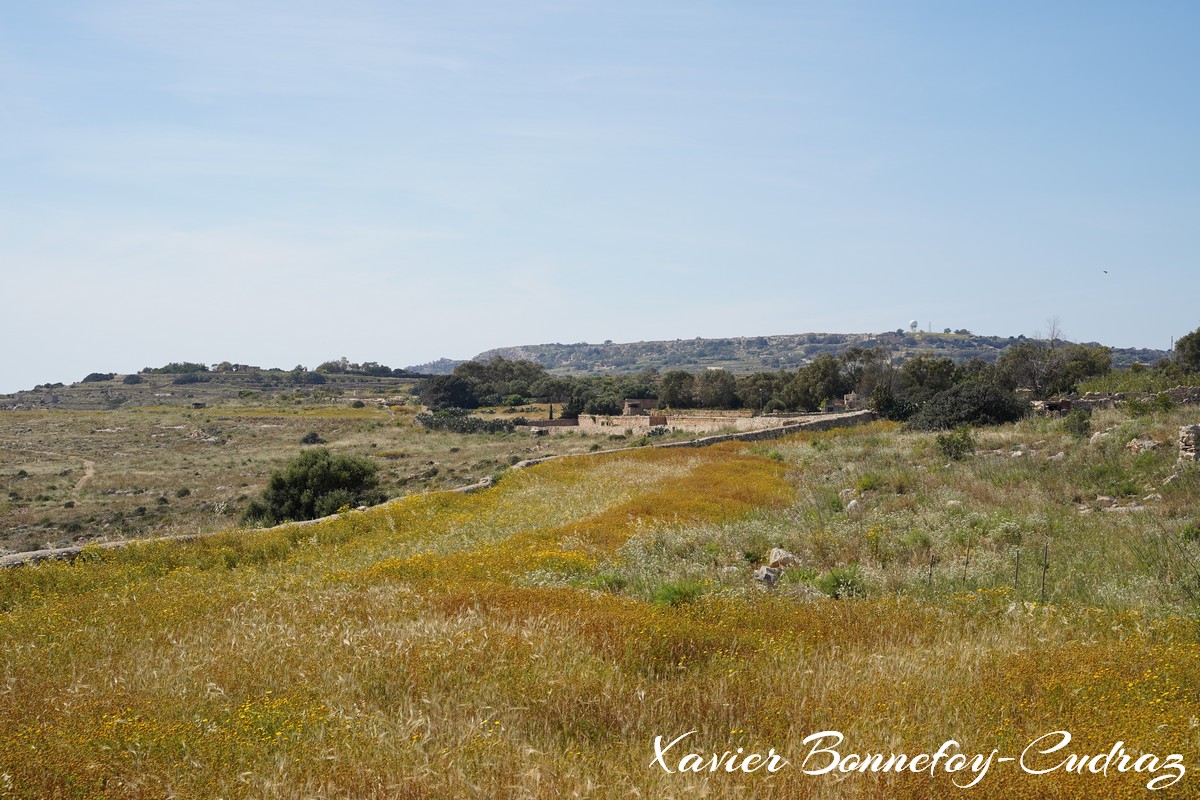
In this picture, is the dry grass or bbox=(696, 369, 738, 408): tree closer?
the dry grass

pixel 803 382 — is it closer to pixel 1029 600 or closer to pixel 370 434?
pixel 370 434

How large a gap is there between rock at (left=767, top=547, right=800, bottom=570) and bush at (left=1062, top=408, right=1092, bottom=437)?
46.4 ft

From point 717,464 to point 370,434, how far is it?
41.8 metres

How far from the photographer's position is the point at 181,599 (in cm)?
817

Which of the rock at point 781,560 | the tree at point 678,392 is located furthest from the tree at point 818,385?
the rock at point 781,560

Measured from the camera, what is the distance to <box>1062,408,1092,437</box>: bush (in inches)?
830

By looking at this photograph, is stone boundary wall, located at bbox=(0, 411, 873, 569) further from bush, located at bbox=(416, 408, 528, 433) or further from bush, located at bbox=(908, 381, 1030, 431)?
bush, located at bbox=(416, 408, 528, 433)

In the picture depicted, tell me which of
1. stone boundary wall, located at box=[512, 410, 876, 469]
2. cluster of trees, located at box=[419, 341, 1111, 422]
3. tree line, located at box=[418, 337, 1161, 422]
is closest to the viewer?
stone boundary wall, located at box=[512, 410, 876, 469]

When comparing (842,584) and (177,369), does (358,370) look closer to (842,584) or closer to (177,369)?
(177,369)

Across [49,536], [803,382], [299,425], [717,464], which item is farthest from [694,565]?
[299,425]

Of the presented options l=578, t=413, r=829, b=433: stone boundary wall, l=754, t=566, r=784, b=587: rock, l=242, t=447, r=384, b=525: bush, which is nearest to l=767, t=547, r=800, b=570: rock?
l=754, t=566, r=784, b=587: rock

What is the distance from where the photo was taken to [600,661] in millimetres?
A: 5582

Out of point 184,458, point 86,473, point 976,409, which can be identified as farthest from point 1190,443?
point 184,458

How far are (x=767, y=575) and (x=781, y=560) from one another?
114 centimetres
